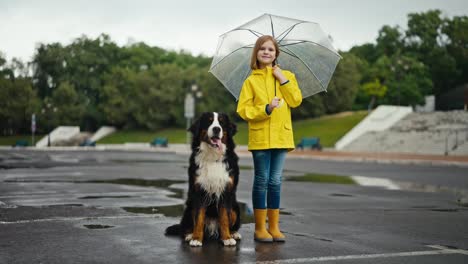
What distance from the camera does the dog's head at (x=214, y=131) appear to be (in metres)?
5.23

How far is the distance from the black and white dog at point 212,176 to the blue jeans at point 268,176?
48 centimetres

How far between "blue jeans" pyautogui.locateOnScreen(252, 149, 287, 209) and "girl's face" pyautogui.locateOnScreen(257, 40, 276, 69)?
997 millimetres

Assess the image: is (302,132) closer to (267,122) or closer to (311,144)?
(311,144)

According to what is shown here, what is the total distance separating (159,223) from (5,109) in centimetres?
6552

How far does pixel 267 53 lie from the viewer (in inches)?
230

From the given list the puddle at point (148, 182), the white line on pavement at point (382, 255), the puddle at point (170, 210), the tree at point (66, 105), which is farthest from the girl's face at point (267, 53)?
the tree at point (66, 105)

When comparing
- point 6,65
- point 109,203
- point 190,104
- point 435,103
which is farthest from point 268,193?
point 6,65

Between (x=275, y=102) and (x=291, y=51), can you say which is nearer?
(x=275, y=102)

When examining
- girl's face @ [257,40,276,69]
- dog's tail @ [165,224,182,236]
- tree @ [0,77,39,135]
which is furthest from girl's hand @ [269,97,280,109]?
tree @ [0,77,39,135]

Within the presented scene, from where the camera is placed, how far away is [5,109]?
66.2 m

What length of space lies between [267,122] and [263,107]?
198mm

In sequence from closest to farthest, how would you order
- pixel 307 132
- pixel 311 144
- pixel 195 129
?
pixel 195 129 → pixel 311 144 → pixel 307 132

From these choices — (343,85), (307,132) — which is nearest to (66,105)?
(307,132)

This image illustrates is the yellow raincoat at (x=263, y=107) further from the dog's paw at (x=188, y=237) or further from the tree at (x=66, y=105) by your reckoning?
the tree at (x=66, y=105)
